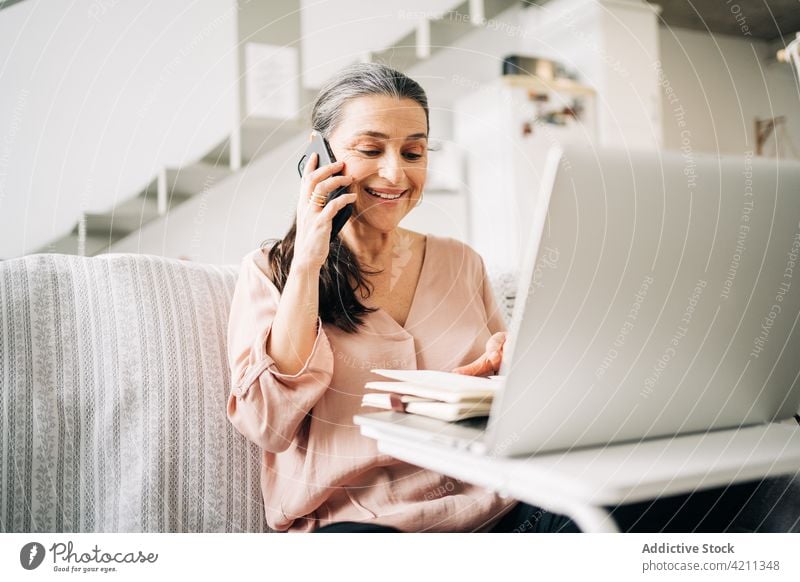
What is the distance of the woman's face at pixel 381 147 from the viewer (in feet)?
3.17

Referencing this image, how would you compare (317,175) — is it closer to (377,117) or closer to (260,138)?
(377,117)

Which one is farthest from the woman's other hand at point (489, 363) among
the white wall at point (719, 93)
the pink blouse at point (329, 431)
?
the white wall at point (719, 93)

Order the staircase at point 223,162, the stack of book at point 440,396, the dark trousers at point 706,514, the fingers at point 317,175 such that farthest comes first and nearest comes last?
the staircase at point 223,162, the fingers at point 317,175, the dark trousers at point 706,514, the stack of book at point 440,396

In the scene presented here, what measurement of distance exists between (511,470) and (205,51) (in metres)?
0.85

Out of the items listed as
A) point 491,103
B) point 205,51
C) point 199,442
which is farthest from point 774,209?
point 491,103

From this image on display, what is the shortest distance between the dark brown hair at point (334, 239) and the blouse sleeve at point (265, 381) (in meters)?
0.05

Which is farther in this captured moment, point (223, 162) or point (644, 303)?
point (223, 162)

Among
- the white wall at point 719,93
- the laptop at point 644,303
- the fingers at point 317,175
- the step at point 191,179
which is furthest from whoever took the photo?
the white wall at point 719,93

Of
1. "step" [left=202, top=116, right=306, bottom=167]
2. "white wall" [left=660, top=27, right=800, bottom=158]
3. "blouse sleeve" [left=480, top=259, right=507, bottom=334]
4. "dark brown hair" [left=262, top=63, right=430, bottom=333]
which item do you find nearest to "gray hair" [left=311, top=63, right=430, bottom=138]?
"dark brown hair" [left=262, top=63, right=430, bottom=333]

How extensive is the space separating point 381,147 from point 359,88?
0.33 feet

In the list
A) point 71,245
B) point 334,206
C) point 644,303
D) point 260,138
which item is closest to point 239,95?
point 260,138

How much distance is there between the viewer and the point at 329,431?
908 millimetres

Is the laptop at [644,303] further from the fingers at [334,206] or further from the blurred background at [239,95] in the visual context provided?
the fingers at [334,206]
